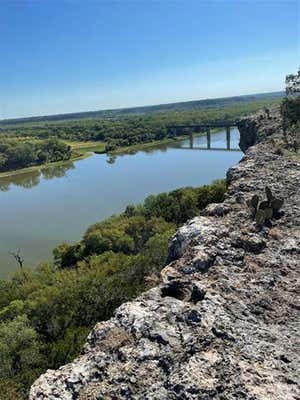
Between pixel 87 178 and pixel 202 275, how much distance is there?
59.3 meters

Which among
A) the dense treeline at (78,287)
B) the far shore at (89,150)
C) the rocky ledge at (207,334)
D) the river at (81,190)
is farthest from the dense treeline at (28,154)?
the rocky ledge at (207,334)

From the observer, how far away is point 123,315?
30.2ft

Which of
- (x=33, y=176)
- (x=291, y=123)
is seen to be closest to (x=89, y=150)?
(x=33, y=176)

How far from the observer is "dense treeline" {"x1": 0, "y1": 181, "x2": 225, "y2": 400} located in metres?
16.6

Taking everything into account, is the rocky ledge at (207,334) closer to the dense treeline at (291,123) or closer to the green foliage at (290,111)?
the dense treeline at (291,123)

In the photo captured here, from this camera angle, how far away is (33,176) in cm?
8075

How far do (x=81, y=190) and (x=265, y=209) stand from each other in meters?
47.6

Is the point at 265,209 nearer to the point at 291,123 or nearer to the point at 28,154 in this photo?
the point at 291,123

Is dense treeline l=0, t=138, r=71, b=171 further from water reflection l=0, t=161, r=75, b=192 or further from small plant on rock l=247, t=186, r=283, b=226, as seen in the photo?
small plant on rock l=247, t=186, r=283, b=226

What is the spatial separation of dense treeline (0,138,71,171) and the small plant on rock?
272 feet

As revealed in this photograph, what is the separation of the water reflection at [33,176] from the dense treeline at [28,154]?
6687 mm

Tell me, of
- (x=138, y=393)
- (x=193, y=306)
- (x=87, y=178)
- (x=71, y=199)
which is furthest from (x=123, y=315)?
(x=87, y=178)

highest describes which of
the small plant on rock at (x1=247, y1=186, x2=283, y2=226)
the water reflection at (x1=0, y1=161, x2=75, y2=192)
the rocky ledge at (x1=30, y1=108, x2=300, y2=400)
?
the small plant on rock at (x1=247, y1=186, x2=283, y2=226)

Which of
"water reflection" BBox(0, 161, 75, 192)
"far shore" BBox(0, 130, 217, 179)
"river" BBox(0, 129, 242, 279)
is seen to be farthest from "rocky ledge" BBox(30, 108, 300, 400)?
"far shore" BBox(0, 130, 217, 179)
